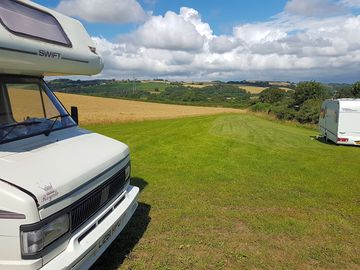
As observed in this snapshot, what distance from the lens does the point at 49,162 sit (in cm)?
369

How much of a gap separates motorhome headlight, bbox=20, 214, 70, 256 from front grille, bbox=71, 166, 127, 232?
251 millimetres

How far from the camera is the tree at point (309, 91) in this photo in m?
74.6

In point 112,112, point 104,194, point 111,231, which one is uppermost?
point 104,194

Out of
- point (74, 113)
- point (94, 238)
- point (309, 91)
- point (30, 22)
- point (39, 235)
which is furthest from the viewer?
point (309, 91)

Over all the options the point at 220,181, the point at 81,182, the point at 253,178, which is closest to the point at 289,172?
the point at 253,178

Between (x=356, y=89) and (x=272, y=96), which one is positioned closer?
(x=356, y=89)

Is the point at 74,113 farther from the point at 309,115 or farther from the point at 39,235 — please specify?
the point at 309,115

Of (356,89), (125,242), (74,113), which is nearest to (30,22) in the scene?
(74,113)

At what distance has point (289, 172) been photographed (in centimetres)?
1109

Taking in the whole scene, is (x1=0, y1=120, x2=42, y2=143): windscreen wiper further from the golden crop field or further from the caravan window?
the golden crop field

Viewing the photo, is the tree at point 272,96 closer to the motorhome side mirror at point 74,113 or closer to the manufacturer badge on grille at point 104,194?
the motorhome side mirror at point 74,113

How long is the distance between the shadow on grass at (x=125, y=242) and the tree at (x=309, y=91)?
235ft

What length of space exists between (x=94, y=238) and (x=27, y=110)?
2.15 meters

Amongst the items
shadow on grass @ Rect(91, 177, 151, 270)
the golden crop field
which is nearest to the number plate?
shadow on grass @ Rect(91, 177, 151, 270)
